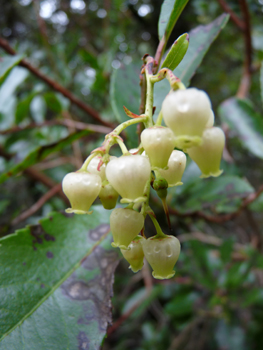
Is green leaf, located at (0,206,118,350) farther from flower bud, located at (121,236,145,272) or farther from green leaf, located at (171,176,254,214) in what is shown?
green leaf, located at (171,176,254,214)

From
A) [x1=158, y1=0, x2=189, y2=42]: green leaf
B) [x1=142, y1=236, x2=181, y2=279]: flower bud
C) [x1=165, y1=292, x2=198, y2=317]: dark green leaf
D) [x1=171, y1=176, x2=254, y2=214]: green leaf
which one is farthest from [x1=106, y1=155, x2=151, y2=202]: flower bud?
[x1=165, y1=292, x2=198, y2=317]: dark green leaf

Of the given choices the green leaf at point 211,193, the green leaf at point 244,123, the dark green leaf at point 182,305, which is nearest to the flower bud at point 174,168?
the green leaf at point 211,193

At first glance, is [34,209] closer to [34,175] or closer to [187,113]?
[34,175]

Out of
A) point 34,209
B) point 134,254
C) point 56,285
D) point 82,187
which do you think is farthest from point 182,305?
point 82,187

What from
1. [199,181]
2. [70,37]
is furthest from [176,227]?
[70,37]

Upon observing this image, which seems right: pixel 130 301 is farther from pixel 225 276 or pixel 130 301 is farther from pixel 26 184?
pixel 26 184
